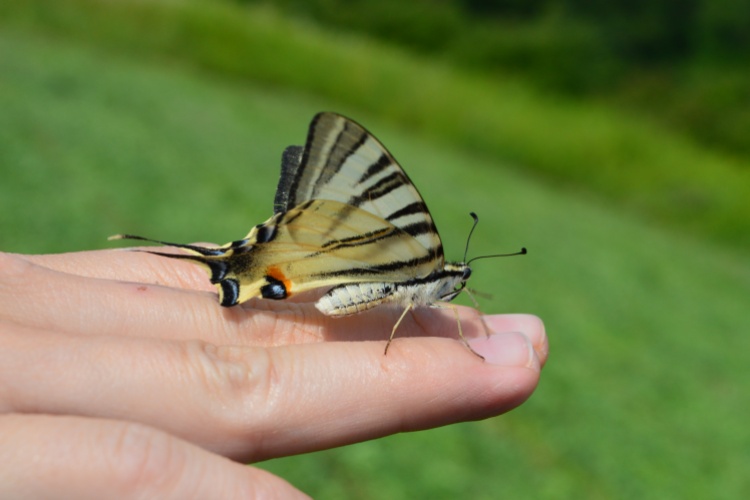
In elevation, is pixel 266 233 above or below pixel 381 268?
above

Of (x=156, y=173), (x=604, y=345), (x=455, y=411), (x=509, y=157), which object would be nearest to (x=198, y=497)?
(x=455, y=411)

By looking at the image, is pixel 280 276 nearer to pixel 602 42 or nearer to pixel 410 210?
pixel 410 210

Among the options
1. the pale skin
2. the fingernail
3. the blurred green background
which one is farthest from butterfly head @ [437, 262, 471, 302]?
the blurred green background

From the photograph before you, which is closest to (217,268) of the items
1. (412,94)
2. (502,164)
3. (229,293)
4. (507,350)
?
(229,293)

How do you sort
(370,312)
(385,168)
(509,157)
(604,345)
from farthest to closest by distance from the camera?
(509,157) < (604,345) < (370,312) < (385,168)

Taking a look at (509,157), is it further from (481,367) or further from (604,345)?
(481,367)

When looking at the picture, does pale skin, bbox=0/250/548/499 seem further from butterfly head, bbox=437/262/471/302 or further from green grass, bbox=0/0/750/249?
green grass, bbox=0/0/750/249

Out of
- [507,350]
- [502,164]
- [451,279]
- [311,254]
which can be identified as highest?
[502,164]
